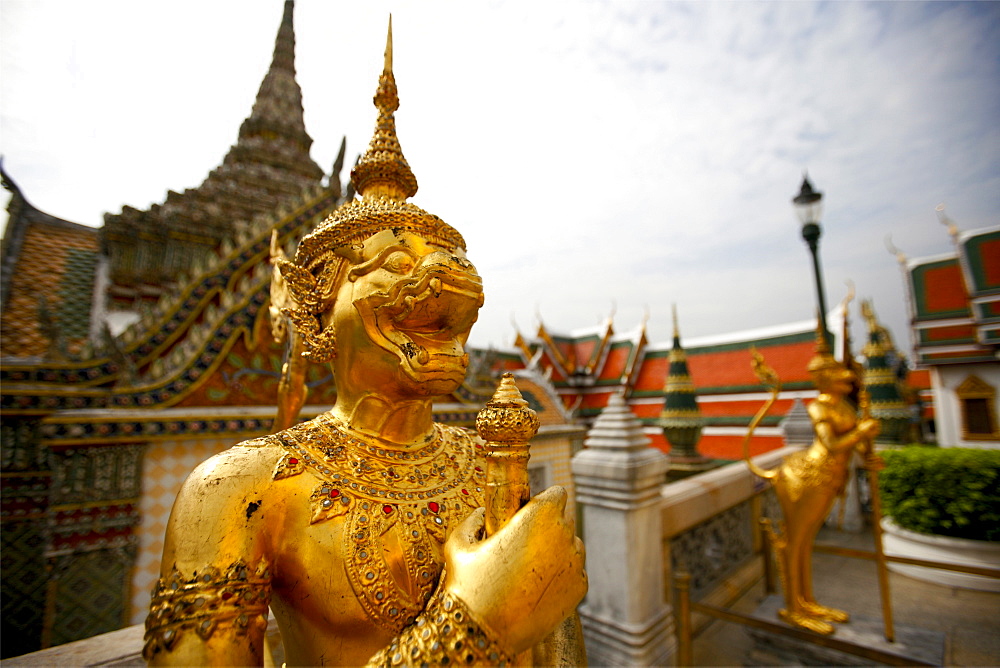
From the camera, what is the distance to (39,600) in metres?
4.35

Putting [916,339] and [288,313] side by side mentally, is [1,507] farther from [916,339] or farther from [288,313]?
[916,339]

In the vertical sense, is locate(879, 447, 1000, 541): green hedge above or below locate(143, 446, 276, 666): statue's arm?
below

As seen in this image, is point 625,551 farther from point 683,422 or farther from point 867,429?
point 683,422

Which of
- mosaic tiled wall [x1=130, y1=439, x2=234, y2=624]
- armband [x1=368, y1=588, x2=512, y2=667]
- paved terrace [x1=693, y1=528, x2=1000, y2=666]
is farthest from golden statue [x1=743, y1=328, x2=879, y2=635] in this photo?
mosaic tiled wall [x1=130, y1=439, x2=234, y2=624]

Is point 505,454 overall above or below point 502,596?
above

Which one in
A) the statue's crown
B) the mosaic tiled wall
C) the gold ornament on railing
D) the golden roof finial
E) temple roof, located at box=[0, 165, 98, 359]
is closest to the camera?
the gold ornament on railing

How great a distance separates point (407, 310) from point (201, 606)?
88 centimetres

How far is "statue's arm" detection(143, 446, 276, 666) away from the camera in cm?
104

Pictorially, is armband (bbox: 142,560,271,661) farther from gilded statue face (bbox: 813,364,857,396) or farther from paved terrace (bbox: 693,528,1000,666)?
gilded statue face (bbox: 813,364,857,396)

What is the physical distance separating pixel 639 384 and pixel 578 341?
3.51 m

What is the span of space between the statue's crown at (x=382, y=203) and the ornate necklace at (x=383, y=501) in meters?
0.63

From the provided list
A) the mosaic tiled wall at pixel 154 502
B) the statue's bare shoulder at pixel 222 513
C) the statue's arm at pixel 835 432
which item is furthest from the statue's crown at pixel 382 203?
the mosaic tiled wall at pixel 154 502

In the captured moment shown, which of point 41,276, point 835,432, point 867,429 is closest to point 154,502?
point 41,276

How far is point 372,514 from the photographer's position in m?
1.31
